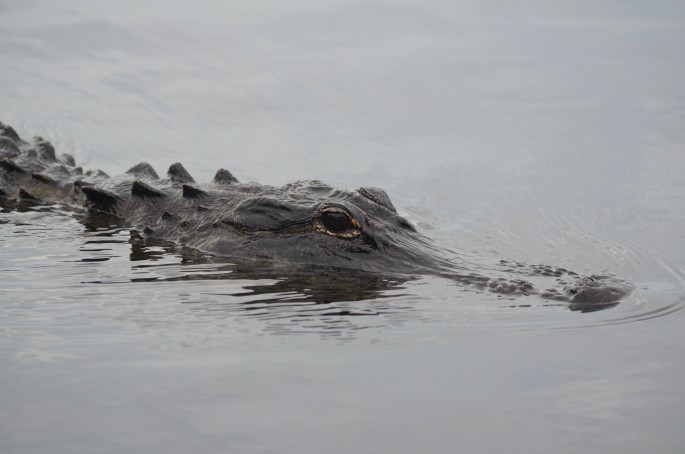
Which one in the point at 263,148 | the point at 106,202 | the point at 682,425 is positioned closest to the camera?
the point at 682,425

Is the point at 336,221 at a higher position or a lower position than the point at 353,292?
higher

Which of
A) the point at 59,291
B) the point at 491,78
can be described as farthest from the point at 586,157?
the point at 59,291

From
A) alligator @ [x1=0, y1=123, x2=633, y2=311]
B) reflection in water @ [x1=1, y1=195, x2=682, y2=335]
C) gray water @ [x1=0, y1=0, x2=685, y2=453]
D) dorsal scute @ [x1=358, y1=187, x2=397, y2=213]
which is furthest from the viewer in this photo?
dorsal scute @ [x1=358, y1=187, x2=397, y2=213]

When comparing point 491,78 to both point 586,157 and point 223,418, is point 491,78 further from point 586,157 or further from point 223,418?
point 223,418

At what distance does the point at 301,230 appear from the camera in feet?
23.8

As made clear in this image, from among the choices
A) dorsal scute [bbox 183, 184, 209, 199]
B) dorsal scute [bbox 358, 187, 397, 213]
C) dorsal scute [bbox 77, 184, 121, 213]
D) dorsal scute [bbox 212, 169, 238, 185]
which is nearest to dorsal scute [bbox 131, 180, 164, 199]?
dorsal scute [bbox 77, 184, 121, 213]

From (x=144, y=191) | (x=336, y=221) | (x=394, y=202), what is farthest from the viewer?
(x=394, y=202)

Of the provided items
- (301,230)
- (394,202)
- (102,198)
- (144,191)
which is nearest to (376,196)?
(301,230)

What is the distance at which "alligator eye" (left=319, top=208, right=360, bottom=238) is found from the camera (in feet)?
23.3

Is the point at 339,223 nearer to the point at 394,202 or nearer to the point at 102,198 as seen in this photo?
the point at 394,202

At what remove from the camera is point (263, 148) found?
37.8 ft

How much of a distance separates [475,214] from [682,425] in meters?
5.19

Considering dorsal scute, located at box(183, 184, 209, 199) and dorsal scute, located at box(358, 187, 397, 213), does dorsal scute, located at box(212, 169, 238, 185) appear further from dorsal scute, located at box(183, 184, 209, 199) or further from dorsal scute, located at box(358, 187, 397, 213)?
dorsal scute, located at box(358, 187, 397, 213)

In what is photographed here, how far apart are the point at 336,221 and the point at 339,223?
3cm
